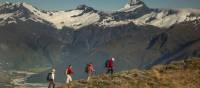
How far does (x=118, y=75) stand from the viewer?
69.7m

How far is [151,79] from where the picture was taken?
6719 cm

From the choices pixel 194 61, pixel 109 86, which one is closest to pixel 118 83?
pixel 109 86

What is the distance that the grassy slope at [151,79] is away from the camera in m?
65.2

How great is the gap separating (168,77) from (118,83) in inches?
302

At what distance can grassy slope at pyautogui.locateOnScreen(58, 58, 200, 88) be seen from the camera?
6519 centimetres

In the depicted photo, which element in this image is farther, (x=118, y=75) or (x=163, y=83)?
(x=118, y=75)

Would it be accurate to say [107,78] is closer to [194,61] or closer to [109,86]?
[109,86]

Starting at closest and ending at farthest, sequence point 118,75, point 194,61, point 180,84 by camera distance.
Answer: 1. point 180,84
2. point 118,75
3. point 194,61

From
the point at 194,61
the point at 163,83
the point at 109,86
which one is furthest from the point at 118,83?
the point at 194,61

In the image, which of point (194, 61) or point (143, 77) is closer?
point (143, 77)

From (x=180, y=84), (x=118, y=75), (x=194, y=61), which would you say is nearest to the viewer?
(x=180, y=84)

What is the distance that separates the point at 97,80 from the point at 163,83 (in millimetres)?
9524

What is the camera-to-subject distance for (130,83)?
66000 millimetres

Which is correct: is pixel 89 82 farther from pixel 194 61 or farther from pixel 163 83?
pixel 194 61
